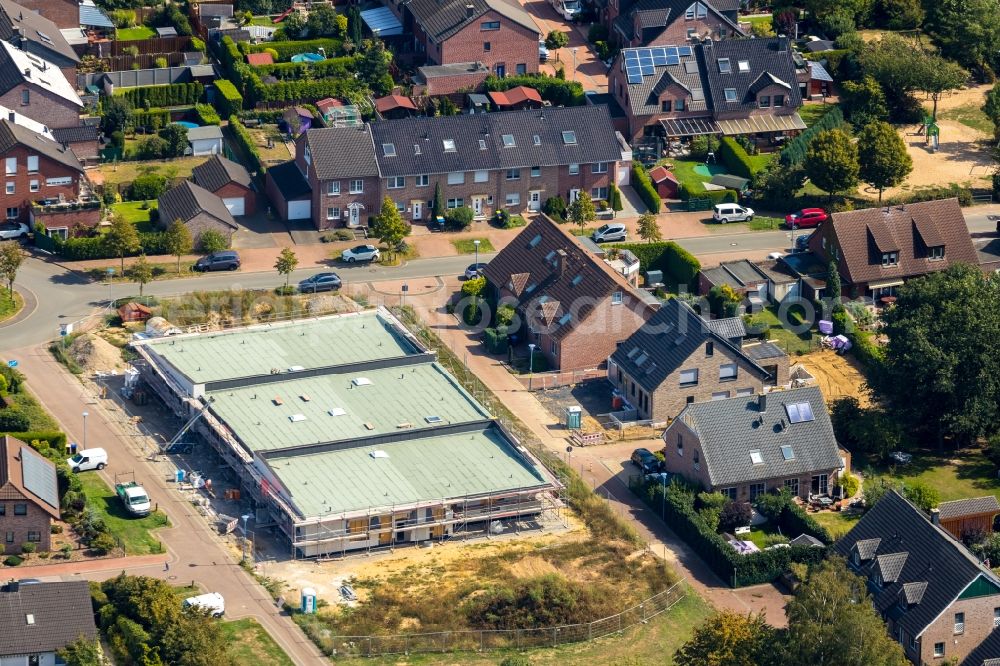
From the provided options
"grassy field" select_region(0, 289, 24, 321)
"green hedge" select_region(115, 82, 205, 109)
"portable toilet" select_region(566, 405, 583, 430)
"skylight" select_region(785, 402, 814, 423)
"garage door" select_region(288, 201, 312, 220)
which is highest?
"green hedge" select_region(115, 82, 205, 109)

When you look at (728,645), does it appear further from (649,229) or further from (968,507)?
(649,229)

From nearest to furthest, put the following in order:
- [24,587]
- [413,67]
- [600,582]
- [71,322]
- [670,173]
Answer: [24,587], [600,582], [71,322], [670,173], [413,67]

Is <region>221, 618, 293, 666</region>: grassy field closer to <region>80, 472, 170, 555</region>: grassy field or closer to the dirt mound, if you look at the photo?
<region>80, 472, 170, 555</region>: grassy field

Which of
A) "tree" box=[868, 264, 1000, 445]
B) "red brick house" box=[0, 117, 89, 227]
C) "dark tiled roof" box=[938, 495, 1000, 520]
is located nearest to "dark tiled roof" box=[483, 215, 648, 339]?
"tree" box=[868, 264, 1000, 445]

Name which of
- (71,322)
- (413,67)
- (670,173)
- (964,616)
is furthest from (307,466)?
(413,67)

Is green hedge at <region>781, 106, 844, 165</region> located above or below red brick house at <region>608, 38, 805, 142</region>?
below

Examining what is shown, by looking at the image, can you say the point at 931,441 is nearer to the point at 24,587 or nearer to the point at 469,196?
the point at 469,196

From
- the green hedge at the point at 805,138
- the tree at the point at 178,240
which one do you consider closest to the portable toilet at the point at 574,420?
the tree at the point at 178,240
